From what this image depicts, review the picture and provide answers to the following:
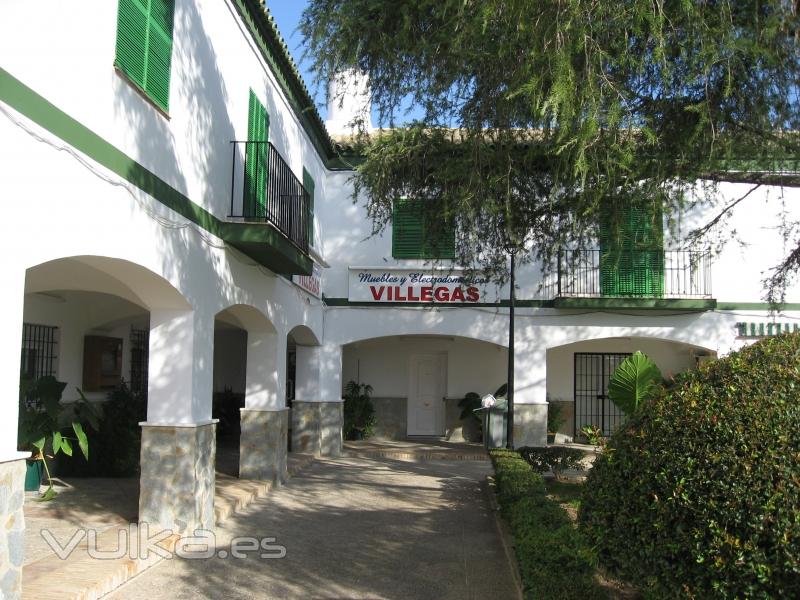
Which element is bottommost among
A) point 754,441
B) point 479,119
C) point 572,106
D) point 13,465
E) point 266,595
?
point 266,595

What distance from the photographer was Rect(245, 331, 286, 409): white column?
37.2 feet

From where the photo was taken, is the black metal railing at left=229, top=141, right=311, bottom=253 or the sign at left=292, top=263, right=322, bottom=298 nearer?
the black metal railing at left=229, top=141, right=311, bottom=253

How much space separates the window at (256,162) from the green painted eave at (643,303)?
714 centimetres

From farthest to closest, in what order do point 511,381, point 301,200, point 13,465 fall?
point 511,381 < point 301,200 < point 13,465

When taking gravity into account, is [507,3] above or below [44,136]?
above

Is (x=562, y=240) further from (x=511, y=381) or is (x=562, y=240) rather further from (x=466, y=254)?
(x=511, y=381)

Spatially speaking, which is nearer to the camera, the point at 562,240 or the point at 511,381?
the point at 562,240

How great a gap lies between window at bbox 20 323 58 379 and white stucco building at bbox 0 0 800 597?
0.11ft

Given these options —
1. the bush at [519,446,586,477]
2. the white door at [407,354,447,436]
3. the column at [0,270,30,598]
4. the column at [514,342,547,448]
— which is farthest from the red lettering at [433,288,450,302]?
the column at [0,270,30,598]

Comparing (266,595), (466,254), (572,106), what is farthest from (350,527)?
(572,106)

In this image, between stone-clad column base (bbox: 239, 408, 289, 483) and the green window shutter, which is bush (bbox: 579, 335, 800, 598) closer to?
stone-clad column base (bbox: 239, 408, 289, 483)

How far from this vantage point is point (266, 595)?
6.37 meters

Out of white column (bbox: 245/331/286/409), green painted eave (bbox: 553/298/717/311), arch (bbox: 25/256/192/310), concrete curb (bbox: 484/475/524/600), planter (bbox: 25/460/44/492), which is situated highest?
green painted eave (bbox: 553/298/717/311)

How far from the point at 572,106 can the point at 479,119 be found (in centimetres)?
209
